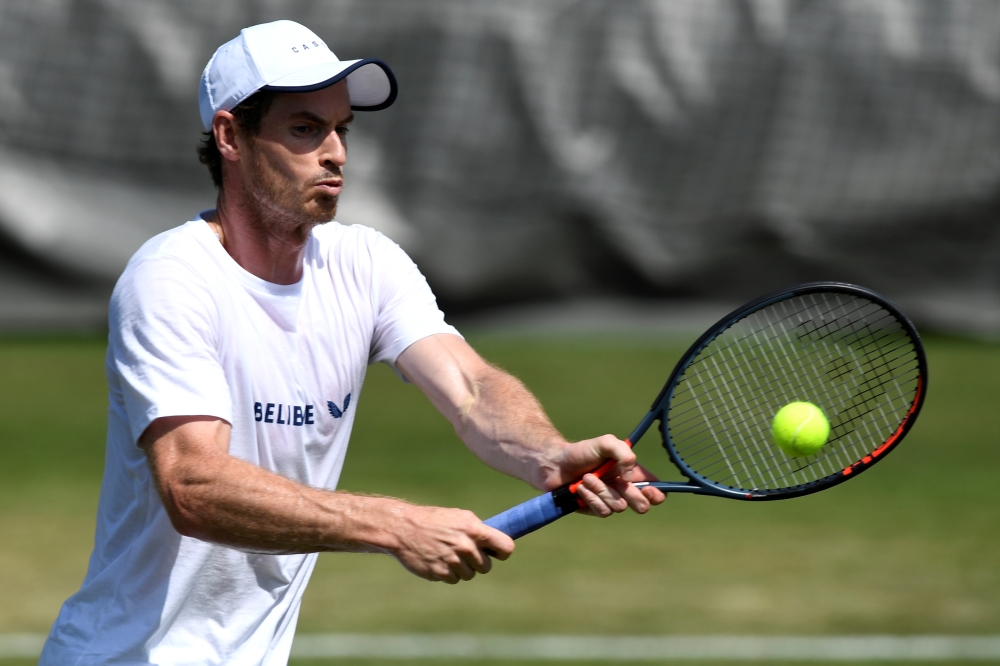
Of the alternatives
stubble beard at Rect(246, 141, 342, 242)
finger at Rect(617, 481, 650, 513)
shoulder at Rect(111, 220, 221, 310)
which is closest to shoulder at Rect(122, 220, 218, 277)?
shoulder at Rect(111, 220, 221, 310)

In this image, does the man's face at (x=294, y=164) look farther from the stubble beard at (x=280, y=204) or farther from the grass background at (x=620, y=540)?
the grass background at (x=620, y=540)

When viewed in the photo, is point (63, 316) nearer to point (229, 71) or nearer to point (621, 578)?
point (621, 578)

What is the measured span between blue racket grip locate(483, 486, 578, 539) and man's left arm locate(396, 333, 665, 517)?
4 cm

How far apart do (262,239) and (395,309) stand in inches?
16.6

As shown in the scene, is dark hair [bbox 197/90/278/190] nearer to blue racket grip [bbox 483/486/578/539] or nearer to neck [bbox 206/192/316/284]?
neck [bbox 206/192/316/284]

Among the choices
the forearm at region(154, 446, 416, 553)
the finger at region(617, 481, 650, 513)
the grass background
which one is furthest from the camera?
the grass background

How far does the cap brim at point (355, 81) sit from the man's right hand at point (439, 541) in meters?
1.05

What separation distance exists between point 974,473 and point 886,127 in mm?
4076

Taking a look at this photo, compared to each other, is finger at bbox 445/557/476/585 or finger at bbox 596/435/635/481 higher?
finger at bbox 596/435/635/481

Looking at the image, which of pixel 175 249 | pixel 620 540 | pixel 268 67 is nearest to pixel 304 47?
pixel 268 67

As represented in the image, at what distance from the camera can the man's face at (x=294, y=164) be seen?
136 inches

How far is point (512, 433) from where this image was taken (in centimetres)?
356

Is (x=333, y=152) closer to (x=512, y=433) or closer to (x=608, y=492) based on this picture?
(x=512, y=433)

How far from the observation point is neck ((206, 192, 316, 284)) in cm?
347
